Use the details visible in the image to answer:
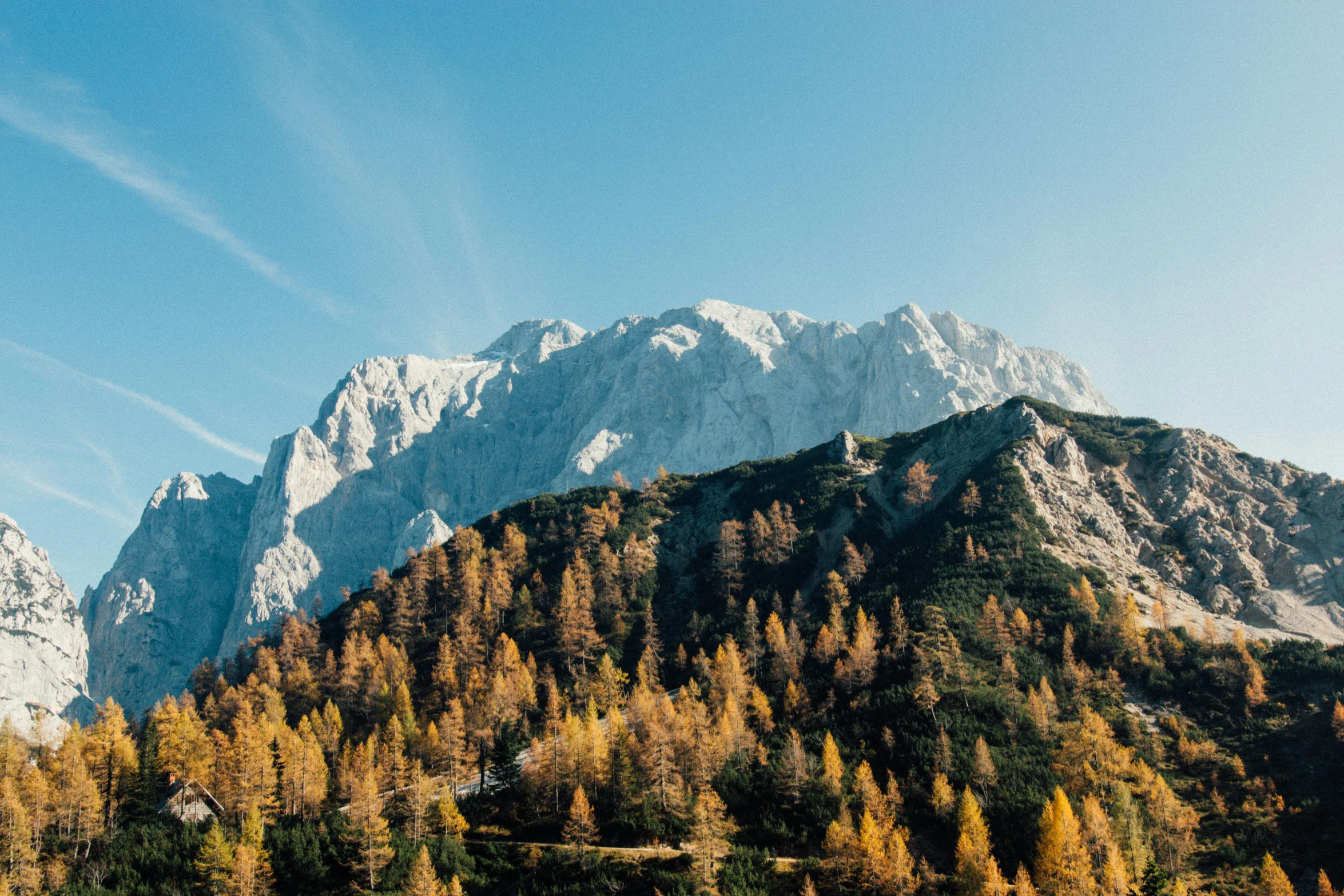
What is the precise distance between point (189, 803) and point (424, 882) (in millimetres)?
34861

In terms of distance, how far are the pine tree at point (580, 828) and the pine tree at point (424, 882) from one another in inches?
408

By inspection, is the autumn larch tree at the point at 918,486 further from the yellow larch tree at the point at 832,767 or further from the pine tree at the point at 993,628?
the yellow larch tree at the point at 832,767

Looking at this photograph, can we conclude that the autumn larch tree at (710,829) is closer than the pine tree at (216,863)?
No

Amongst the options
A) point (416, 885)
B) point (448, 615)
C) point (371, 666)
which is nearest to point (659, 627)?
point (448, 615)

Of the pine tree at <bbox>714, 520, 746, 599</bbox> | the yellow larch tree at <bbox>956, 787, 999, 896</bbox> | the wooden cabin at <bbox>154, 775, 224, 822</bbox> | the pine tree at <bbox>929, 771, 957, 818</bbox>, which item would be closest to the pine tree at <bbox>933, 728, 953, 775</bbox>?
the pine tree at <bbox>929, 771, 957, 818</bbox>

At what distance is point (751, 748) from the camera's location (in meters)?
73.6

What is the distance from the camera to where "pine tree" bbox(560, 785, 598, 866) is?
5922 centimetres

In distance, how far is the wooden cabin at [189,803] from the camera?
70.1 m

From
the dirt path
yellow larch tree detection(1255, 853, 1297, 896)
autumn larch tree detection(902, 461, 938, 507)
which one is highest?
autumn larch tree detection(902, 461, 938, 507)

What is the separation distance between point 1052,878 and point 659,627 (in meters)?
65.9

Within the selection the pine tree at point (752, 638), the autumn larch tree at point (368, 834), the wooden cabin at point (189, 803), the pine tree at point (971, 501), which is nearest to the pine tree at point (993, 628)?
the pine tree at point (971, 501)

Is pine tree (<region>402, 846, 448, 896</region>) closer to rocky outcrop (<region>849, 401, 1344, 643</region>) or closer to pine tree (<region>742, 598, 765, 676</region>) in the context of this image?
pine tree (<region>742, 598, 765, 676</region>)

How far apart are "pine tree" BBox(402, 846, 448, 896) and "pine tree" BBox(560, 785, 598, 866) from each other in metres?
10.4

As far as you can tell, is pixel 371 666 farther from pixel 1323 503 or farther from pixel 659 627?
pixel 1323 503
